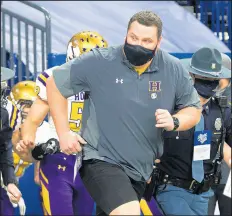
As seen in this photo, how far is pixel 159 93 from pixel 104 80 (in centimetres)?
35

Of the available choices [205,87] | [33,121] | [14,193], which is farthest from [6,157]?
[205,87]

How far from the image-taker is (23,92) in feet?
26.0

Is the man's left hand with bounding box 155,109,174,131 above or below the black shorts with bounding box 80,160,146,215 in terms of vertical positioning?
above

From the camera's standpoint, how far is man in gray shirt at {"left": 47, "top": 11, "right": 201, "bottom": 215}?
5.26m

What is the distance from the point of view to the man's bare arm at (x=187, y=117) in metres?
5.31

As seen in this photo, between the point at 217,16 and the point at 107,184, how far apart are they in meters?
7.85

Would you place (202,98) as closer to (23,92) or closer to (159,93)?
(159,93)

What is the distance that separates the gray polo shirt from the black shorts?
66 millimetres

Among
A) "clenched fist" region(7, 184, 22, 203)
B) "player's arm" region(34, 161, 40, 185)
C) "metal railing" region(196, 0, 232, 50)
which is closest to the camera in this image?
"clenched fist" region(7, 184, 22, 203)

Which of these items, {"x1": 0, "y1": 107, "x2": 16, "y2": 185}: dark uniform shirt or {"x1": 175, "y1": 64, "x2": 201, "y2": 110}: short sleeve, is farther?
{"x1": 0, "y1": 107, "x2": 16, "y2": 185}: dark uniform shirt

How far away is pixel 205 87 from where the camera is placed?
6.50 meters

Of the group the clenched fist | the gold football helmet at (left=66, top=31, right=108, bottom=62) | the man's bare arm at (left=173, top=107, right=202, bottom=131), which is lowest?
the clenched fist

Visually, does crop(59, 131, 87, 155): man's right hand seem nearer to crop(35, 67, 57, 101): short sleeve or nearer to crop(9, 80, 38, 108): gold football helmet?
crop(35, 67, 57, 101): short sleeve

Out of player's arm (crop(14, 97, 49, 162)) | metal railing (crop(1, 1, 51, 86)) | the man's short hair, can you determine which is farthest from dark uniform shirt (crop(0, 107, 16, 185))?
metal railing (crop(1, 1, 51, 86))
